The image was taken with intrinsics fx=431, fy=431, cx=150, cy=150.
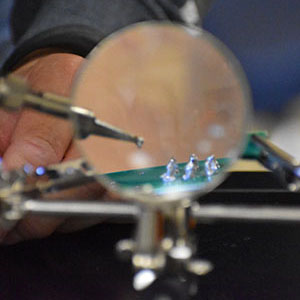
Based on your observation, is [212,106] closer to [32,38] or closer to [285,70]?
[32,38]

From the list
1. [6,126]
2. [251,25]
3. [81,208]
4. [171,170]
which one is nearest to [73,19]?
[6,126]

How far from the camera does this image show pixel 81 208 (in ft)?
1.01

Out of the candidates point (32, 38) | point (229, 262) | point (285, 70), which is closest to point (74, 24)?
point (32, 38)

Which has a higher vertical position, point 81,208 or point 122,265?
point 81,208

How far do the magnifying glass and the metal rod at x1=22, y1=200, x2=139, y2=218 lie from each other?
0.01 meters

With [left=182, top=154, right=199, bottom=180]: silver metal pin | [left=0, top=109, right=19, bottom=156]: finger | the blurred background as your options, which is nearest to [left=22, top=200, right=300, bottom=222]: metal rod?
[left=182, top=154, right=199, bottom=180]: silver metal pin

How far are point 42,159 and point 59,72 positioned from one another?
0.18 metres

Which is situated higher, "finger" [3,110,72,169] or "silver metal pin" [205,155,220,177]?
"silver metal pin" [205,155,220,177]

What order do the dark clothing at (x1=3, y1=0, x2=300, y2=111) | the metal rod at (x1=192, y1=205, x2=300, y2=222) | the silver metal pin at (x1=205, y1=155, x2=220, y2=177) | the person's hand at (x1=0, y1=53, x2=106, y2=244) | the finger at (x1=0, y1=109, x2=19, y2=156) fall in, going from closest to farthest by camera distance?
the metal rod at (x1=192, y1=205, x2=300, y2=222) → the silver metal pin at (x1=205, y1=155, x2=220, y2=177) → the person's hand at (x1=0, y1=53, x2=106, y2=244) → the finger at (x1=0, y1=109, x2=19, y2=156) → the dark clothing at (x1=3, y1=0, x2=300, y2=111)

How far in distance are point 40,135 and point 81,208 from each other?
1.20 ft

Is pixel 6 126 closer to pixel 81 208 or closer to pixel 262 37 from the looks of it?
pixel 81 208

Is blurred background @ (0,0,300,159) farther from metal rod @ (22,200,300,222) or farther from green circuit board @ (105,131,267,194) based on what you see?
metal rod @ (22,200,300,222)

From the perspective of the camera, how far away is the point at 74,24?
86cm

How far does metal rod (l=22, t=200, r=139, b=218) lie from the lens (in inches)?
11.7
